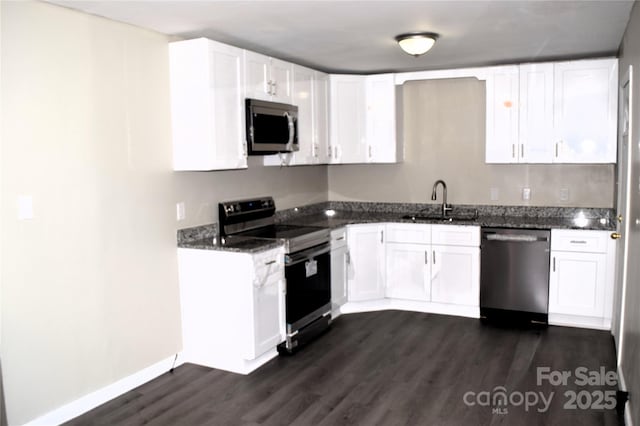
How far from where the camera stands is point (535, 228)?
4695 mm

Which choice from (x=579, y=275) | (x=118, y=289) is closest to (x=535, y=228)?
(x=579, y=275)

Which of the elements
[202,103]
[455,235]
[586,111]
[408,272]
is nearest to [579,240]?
[455,235]

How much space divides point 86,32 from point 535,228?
3.75 metres

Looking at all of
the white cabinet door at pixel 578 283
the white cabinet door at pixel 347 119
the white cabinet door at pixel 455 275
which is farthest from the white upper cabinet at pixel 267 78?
the white cabinet door at pixel 578 283

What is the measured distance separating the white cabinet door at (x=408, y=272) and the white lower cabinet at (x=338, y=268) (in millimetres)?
488

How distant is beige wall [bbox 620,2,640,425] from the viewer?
8.93ft

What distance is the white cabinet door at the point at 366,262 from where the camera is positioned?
17.1 ft

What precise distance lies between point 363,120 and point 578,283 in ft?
8.29

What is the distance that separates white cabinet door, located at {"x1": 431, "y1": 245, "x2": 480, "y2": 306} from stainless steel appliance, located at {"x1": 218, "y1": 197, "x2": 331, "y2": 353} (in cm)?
109

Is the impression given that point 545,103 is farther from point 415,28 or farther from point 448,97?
point 415,28

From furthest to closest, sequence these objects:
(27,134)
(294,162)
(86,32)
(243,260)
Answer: (294,162) → (243,260) → (86,32) → (27,134)

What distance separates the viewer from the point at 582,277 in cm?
462

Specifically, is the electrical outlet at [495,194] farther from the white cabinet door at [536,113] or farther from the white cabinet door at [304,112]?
the white cabinet door at [304,112]

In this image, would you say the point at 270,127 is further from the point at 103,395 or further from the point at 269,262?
the point at 103,395
